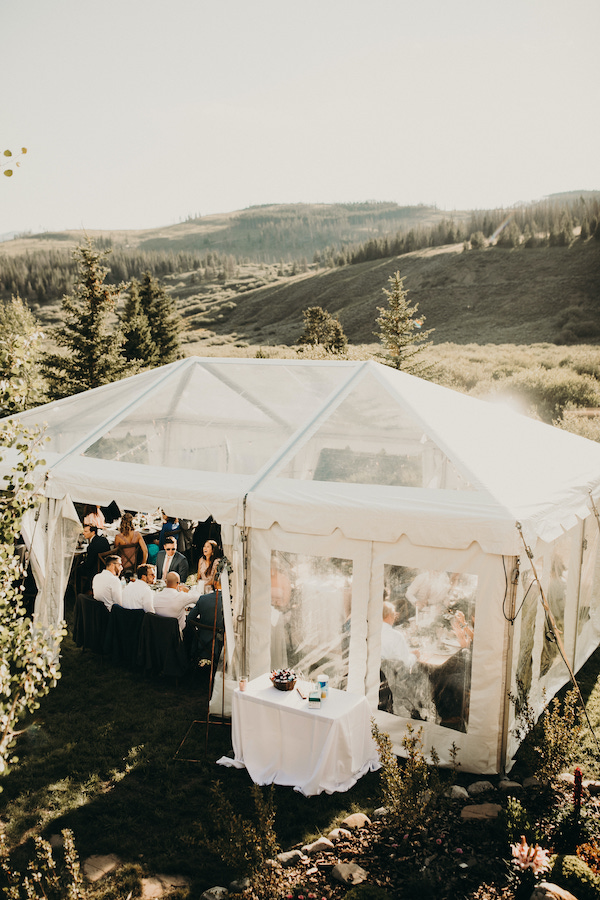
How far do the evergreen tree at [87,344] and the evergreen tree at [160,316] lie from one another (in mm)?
15000

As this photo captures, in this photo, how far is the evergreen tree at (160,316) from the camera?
3622 cm

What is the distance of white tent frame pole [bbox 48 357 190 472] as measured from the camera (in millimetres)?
7743

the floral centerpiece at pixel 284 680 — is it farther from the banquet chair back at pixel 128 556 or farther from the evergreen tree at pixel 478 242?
the evergreen tree at pixel 478 242

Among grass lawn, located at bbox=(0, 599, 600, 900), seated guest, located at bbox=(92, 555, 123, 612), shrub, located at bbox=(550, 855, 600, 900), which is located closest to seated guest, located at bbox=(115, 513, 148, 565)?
seated guest, located at bbox=(92, 555, 123, 612)

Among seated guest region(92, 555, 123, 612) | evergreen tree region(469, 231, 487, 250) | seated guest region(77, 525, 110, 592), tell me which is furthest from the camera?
evergreen tree region(469, 231, 487, 250)

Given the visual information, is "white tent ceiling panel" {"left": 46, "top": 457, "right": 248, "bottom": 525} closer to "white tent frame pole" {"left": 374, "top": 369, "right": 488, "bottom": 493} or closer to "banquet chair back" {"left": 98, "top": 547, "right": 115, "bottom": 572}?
"banquet chair back" {"left": 98, "top": 547, "right": 115, "bottom": 572}

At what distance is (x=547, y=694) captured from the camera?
22.9 ft

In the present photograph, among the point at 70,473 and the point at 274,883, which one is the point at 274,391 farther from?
the point at 274,883

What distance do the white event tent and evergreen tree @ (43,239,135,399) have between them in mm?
12647

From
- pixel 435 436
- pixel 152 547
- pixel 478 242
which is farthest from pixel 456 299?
pixel 435 436

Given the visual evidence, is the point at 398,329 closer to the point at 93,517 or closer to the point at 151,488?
the point at 93,517

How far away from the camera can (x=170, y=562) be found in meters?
9.14

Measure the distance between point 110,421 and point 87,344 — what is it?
12723 millimetres

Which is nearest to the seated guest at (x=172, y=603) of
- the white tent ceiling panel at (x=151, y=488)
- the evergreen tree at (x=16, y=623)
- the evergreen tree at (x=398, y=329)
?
the white tent ceiling panel at (x=151, y=488)
